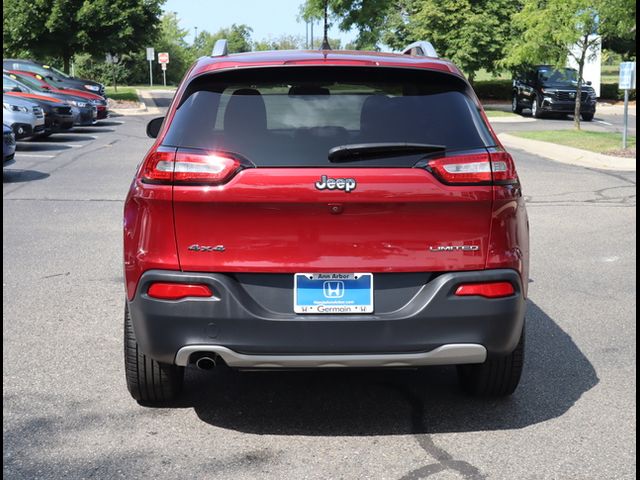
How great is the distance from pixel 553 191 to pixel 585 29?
1192cm

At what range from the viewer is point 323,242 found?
392 cm

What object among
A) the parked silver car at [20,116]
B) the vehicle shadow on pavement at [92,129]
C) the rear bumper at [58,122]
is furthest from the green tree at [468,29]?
the parked silver car at [20,116]

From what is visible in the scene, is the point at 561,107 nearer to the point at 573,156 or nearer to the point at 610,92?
the point at 573,156

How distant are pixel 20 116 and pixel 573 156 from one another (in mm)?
11898

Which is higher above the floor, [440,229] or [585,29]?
[585,29]

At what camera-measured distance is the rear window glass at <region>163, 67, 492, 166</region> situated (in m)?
3.98

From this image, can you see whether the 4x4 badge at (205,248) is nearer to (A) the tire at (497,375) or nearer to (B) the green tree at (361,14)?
(A) the tire at (497,375)

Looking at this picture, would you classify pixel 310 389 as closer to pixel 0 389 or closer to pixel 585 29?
pixel 0 389

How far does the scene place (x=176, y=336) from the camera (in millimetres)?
4000

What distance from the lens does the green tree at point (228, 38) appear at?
10156cm

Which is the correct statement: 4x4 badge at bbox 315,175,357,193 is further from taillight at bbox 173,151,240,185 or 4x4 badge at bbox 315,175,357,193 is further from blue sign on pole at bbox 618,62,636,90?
blue sign on pole at bbox 618,62,636,90

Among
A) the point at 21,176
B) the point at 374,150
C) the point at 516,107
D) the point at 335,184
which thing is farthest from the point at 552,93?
the point at 335,184

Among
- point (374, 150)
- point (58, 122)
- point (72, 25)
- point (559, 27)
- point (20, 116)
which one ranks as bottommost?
point (58, 122)

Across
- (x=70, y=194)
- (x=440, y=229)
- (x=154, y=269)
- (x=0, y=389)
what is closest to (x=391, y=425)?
(x=440, y=229)
